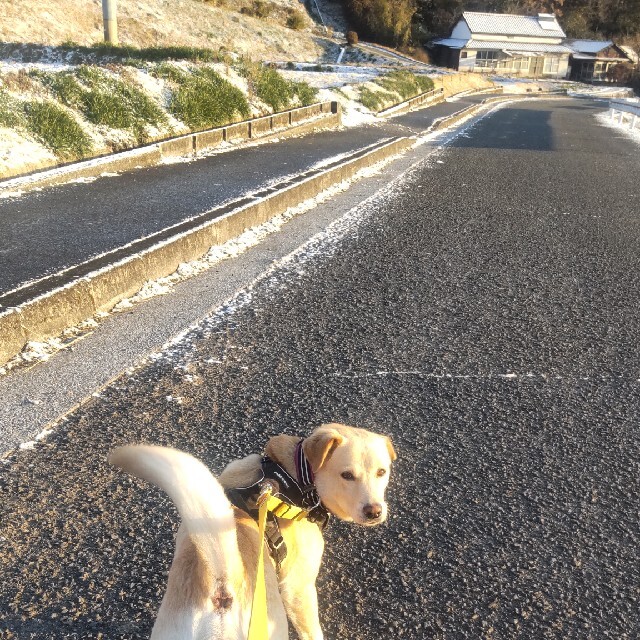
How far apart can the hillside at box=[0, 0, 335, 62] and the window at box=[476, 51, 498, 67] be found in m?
21.8

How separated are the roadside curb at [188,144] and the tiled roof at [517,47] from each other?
62.7 m

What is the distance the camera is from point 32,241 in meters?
6.30

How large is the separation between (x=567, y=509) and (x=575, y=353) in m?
1.82

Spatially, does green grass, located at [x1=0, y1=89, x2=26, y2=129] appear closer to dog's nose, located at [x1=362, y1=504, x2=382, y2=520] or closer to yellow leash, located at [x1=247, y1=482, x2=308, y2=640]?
yellow leash, located at [x1=247, y1=482, x2=308, y2=640]

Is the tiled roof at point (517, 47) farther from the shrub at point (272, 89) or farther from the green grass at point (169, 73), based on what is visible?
the green grass at point (169, 73)

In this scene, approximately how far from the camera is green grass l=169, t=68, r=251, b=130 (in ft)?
46.6

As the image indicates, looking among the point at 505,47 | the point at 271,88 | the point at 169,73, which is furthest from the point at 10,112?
the point at 505,47

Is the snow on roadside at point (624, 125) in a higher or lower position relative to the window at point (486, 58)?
lower

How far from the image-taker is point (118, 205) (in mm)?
8008

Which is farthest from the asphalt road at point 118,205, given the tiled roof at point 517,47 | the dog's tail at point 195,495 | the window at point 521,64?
the window at point 521,64

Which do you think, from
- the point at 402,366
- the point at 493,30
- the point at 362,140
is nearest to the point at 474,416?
the point at 402,366

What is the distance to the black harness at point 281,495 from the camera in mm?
2083

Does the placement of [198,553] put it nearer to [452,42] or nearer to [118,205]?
[118,205]

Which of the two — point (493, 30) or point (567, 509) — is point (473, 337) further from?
point (493, 30)
